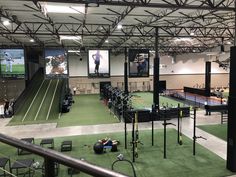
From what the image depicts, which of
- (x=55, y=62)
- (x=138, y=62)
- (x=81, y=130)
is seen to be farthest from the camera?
(x=138, y=62)

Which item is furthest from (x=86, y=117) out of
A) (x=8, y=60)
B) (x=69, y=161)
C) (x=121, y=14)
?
(x=69, y=161)

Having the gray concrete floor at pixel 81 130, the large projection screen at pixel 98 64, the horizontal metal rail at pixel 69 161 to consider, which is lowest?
the gray concrete floor at pixel 81 130

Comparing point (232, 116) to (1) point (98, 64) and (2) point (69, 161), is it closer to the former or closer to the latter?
(2) point (69, 161)

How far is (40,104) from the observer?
1988 centimetres

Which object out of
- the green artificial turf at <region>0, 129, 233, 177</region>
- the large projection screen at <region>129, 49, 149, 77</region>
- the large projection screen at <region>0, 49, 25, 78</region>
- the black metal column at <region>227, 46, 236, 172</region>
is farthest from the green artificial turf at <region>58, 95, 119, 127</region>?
the black metal column at <region>227, 46, 236, 172</region>

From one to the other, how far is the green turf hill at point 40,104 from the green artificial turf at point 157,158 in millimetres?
5732

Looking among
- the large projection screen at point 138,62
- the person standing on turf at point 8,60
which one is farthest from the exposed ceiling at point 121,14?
the large projection screen at point 138,62

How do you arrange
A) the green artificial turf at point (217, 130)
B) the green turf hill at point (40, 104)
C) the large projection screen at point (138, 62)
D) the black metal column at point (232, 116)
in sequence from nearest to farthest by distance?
1. the black metal column at point (232, 116)
2. the green artificial turf at point (217, 130)
3. the large projection screen at point (138, 62)
4. the green turf hill at point (40, 104)

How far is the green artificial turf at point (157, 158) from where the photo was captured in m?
8.04

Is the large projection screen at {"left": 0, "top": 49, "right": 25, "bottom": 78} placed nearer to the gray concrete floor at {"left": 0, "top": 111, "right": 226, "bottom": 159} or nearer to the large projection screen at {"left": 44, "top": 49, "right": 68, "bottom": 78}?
the large projection screen at {"left": 44, "top": 49, "right": 68, "bottom": 78}

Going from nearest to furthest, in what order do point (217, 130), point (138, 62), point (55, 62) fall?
point (217, 130), point (55, 62), point (138, 62)

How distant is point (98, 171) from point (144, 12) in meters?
11.6

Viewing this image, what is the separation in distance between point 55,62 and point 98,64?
2.55 m

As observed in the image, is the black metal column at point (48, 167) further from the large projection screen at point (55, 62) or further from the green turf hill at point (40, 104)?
the green turf hill at point (40, 104)
